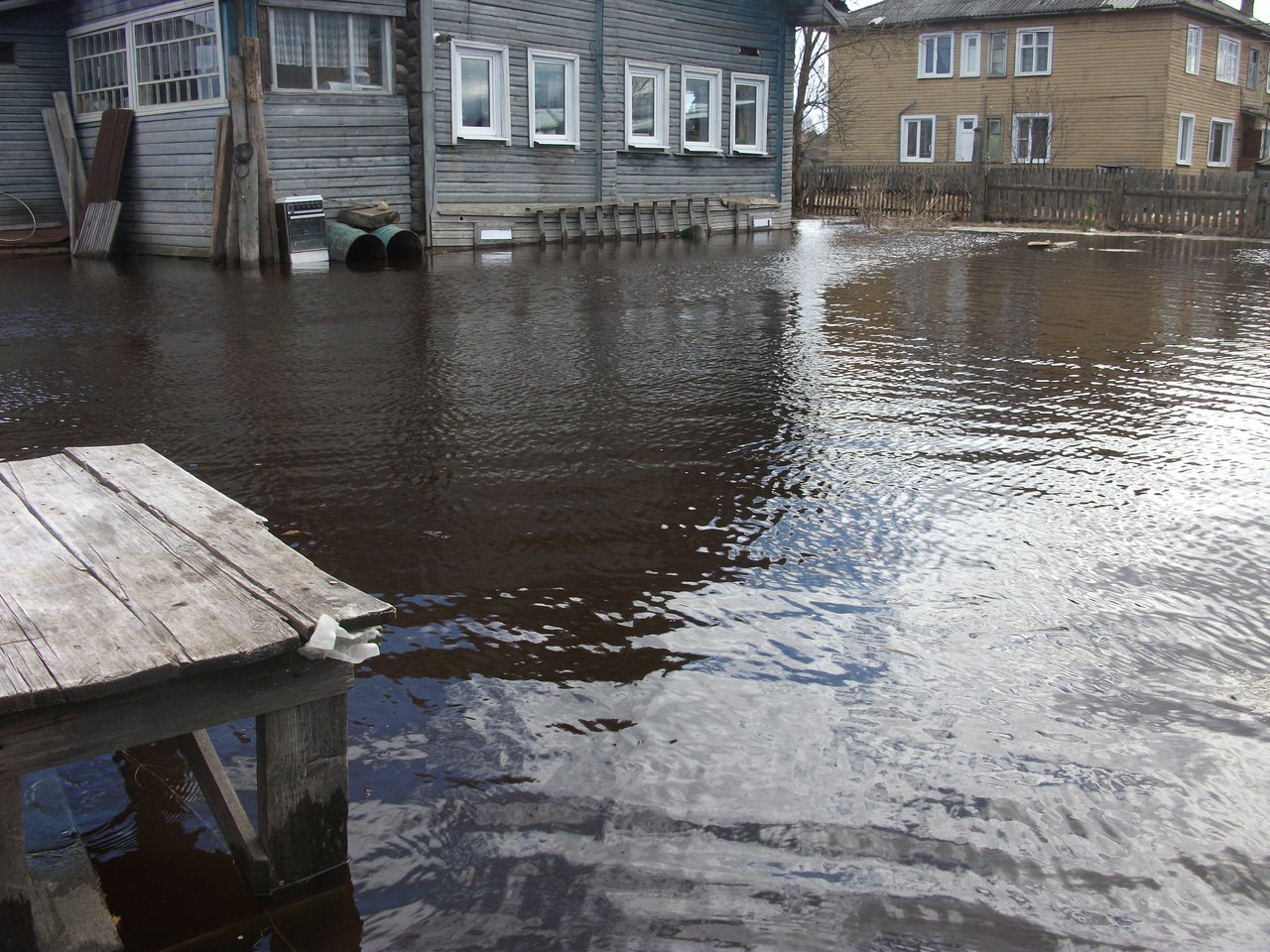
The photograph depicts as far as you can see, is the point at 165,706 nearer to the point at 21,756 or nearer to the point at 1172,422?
the point at 21,756

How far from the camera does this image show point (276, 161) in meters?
16.1

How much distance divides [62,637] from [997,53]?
41.8 m

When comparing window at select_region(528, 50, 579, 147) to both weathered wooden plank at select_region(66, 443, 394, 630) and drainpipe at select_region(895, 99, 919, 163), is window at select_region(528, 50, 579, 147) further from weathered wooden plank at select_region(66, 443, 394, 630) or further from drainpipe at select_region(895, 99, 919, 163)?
drainpipe at select_region(895, 99, 919, 163)

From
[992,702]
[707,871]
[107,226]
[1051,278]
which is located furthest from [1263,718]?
[107,226]

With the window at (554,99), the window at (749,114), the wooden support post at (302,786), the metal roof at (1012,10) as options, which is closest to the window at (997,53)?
the metal roof at (1012,10)

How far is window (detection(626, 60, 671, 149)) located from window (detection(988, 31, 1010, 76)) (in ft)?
70.1

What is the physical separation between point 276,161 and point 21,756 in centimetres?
1518

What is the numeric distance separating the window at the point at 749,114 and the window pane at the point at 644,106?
226cm

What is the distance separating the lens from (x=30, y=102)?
→ 18.6 m

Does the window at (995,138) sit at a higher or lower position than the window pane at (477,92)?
higher

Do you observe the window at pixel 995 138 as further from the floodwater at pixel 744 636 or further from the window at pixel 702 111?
the floodwater at pixel 744 636

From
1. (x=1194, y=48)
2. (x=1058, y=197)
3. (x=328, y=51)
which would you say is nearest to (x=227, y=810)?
(x=328, y=51)

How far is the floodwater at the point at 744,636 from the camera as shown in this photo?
260 cm

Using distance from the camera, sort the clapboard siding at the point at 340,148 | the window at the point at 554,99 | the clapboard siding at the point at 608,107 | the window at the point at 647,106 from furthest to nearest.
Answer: the window at the point at 647,106
the window at the point at 554,99
the clapboard siding at the point at 608,107
the clapboard siding at the point at 340,148
